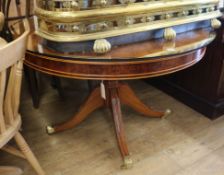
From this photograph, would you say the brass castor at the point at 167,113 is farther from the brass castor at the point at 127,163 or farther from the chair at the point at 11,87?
the chair at the point at 11,87

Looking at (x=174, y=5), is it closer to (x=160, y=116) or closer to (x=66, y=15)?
(x=66, y=15)

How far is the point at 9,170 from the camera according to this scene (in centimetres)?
121

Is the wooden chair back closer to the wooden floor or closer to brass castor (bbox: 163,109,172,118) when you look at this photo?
the wooden floor

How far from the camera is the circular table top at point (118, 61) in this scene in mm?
884

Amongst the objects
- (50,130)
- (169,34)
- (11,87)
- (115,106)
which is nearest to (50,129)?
(50,130)

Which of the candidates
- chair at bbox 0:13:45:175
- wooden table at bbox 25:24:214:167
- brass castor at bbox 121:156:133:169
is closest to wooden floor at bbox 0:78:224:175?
brass castor at bbox 121:156:133:169

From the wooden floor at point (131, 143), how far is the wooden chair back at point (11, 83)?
354 mm

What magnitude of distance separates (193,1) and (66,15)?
571 mm

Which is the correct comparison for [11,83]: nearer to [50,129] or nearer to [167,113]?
[50,129]

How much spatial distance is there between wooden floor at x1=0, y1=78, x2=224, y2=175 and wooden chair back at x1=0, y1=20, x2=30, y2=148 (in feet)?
1.16

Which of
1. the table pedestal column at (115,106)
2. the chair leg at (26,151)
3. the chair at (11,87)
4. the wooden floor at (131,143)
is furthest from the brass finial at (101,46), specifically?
the wooden floor at (131,143)

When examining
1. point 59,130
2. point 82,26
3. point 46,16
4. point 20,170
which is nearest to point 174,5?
point 82,26

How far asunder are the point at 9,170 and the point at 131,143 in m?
0.64

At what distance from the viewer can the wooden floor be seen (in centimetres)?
128
